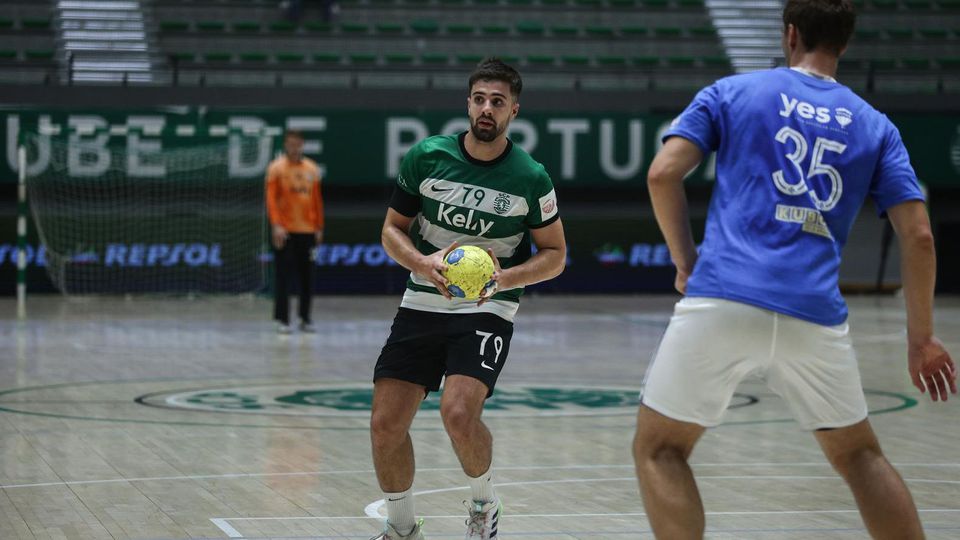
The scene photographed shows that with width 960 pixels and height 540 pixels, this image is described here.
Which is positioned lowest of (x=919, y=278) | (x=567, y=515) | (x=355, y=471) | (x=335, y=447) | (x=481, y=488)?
(x=335, y=447)

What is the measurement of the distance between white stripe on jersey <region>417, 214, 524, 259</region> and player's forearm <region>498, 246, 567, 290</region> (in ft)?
0.31

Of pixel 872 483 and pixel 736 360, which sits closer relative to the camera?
pixel 736 360

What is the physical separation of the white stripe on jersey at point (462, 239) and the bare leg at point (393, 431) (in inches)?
23.9

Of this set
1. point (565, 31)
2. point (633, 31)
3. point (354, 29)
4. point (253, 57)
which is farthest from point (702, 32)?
point (253, 57)

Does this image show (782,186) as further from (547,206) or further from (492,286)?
(547,206)

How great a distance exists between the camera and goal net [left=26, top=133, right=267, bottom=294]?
840 inches

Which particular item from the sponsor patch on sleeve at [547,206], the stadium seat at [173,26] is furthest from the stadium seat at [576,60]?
the sponsor patch on sleeve at [547,206]

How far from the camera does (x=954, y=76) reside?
2680cm

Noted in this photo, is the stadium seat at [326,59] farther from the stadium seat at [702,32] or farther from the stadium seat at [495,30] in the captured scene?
the stadium seat at [702,32]

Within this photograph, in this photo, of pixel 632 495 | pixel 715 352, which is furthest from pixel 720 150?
pixel 632 495

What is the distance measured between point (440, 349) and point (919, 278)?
2.18 metres

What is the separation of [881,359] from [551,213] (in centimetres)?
877

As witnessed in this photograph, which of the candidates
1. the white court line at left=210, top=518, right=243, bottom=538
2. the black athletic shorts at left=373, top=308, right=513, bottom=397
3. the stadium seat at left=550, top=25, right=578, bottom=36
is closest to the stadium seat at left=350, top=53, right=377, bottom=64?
the stadium seat at left=550, top=25, right=578, bottom=36

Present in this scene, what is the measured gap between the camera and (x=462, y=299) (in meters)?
5.54
